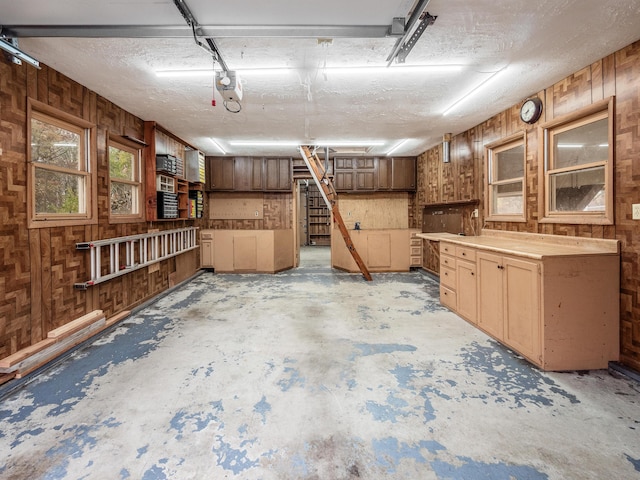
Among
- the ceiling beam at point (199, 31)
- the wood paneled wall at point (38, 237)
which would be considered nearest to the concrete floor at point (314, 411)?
the wood paneled wall at point (38, 237)

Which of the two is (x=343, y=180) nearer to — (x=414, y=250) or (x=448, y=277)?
(x=414, y=250)

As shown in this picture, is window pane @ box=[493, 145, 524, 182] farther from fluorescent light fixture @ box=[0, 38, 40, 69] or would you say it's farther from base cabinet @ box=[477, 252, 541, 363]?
fluorescent light fixture @ box=[0, 38, 40, 69]

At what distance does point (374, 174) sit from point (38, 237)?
6333 millimetres

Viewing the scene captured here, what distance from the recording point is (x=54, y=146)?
10.2ft

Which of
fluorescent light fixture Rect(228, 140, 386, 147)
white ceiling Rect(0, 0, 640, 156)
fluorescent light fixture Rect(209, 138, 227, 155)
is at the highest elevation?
fluorescent light fixture Rect(209, 138, 227, 155)

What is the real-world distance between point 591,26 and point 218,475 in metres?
3.86

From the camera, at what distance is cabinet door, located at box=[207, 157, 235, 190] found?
7418mm

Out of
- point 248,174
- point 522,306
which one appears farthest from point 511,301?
point 248,174

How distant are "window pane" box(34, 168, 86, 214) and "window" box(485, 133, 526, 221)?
17.1ft

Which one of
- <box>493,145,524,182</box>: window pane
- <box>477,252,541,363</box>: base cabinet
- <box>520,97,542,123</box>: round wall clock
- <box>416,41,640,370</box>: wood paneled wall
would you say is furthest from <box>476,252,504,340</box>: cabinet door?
<box>520,97,542,123</box>: round wall clock

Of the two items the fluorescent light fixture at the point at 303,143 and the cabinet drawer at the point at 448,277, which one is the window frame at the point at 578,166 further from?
the fluorescent light fixture at the point at 303,143

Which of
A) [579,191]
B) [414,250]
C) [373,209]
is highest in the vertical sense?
[373,209]

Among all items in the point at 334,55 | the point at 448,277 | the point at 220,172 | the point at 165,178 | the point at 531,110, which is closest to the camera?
the point at 334,55

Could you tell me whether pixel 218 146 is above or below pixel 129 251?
above
